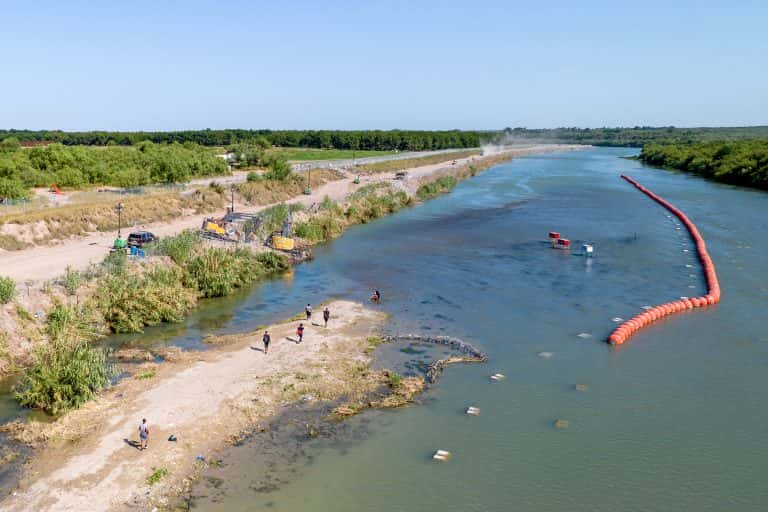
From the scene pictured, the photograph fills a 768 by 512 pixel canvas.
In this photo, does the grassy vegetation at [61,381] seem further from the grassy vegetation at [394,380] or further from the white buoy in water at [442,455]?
the white buoy in water at [442,455]

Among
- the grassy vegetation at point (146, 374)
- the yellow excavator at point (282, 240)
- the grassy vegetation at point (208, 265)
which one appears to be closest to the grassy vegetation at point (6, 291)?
the grassy vegetation at point (146, 374)

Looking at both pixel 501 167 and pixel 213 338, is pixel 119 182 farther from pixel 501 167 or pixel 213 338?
pixel 501 167

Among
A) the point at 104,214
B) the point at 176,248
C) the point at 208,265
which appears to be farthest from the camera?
the point at 104,214

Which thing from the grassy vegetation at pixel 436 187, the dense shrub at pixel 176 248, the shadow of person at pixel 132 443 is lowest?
the shadow of person at pixel 132 443

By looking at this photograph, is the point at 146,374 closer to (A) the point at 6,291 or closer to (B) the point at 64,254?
(A) the point at 6,291

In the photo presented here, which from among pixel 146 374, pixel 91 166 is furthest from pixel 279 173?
pixel 146 374

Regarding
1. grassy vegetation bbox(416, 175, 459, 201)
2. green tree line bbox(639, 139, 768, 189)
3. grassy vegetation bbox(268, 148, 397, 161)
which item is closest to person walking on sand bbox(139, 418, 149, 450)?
grassy vegetation bbox(416, 175, 459, 201)

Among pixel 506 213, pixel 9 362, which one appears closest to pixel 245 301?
pixel 9 362
